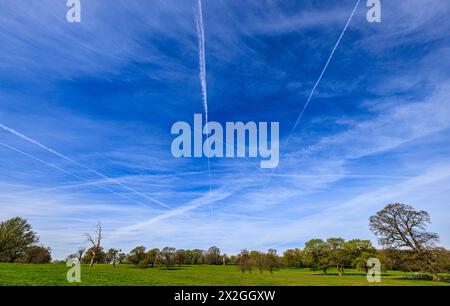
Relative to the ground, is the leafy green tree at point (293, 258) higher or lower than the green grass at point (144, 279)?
lower

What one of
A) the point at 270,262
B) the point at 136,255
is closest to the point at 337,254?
the point at 270,262

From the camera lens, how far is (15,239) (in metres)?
86.4

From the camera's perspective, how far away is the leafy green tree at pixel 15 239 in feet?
276

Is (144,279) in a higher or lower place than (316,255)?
higher

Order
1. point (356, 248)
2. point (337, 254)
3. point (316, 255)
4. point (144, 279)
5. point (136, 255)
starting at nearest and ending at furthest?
1. point (144, 279)
2. point (356, 248)
3. point (337, 254)
4. point (136, 255)
5. point (316, 255)

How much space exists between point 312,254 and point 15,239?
98.2 metres

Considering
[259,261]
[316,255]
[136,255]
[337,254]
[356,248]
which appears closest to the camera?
[259,261]

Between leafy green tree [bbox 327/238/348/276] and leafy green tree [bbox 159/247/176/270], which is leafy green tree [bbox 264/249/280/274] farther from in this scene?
leafy green tree [bbox 159/247/176/270]

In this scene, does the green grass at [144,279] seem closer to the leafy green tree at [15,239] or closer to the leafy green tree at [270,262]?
the leafy green tree at [270,262]

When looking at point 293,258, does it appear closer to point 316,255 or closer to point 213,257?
point 316,255

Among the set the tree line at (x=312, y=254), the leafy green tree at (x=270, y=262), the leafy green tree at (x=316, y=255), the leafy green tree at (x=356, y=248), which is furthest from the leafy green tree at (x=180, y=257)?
the leafy green tree at (x=356, y=248)

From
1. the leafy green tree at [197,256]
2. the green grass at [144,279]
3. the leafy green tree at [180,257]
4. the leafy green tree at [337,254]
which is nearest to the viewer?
the green grass at [144,279]

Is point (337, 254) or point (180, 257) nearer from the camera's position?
point (337, 254)
